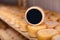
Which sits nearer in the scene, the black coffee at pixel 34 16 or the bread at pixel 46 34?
the bread at pixel 46 34

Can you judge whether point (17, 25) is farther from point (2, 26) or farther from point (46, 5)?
point (46, 5)

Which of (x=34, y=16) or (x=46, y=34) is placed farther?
(x=34, y=16)

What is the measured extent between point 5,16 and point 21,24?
408 millimetres

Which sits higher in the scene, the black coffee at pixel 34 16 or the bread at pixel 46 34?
the black coffee at pixel 34 16

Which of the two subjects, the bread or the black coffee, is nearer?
the bread

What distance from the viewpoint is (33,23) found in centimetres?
106

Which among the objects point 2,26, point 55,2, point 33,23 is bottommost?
point 33,23

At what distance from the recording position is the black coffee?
1.06 metres

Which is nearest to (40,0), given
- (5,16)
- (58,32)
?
(5,16)

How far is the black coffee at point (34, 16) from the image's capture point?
106cm

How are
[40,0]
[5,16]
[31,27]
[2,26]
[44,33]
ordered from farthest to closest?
[40,0], [2,26], [5,16], [31,27], [44,33]

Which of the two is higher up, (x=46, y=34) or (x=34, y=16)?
(x=34, y=16)

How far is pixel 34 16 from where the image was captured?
1.06 m

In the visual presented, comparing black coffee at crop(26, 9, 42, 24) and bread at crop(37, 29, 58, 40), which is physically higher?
black coffee at crop(26, 9, 42, 24)
